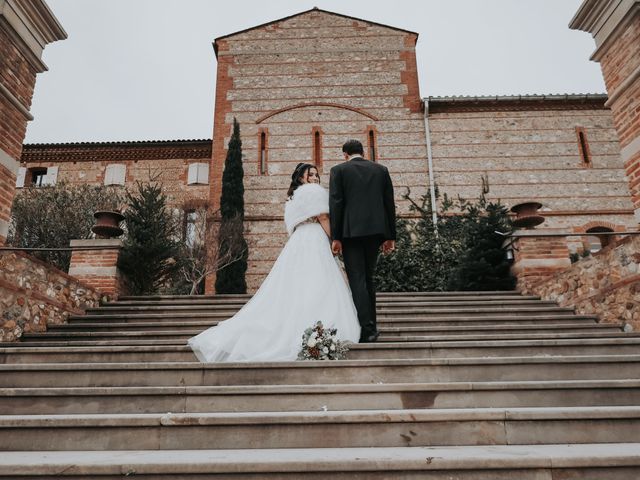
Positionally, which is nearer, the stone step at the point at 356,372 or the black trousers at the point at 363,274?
the stone step at the point at 356,372

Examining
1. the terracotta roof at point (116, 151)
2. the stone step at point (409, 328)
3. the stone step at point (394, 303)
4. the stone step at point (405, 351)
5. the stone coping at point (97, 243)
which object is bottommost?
the stone step at point (405, 351)

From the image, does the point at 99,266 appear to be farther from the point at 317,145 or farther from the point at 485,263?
the point at 317,145

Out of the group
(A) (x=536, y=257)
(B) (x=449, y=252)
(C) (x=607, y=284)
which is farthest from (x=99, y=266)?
(B) (x=449, y=252)

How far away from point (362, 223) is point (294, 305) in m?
1.04

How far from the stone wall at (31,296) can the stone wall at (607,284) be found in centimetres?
776

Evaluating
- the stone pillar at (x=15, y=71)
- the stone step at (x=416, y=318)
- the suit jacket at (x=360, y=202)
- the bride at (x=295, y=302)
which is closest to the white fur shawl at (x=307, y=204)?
the bride at (x=295, y=302)

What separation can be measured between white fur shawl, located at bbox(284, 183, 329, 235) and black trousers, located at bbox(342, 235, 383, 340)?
55cm

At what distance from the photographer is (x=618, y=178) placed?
1666cm

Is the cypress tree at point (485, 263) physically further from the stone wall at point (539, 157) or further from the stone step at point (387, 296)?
the stone wall at point (539, 157)

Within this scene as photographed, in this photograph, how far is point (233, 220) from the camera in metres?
15.3

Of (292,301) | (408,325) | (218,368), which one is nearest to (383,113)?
(408,325)

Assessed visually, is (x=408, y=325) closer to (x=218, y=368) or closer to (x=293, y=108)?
(x=218, y=368)

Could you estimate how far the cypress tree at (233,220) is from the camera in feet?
48.0

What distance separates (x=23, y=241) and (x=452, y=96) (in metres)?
15.5
